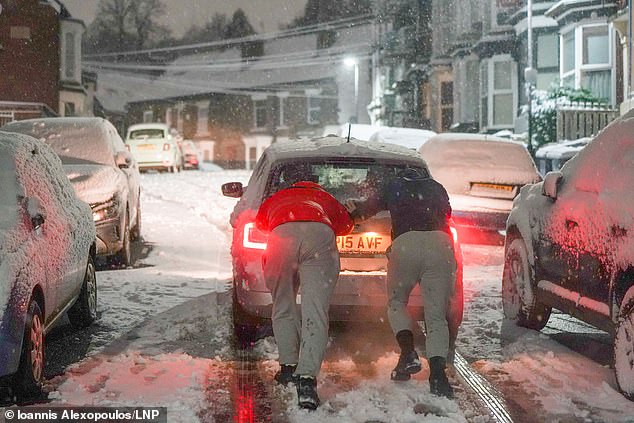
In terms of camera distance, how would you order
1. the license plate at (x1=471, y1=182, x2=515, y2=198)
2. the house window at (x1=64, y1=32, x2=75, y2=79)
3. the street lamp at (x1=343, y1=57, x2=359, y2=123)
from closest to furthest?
the license plate at (x1=471, y1=182, x2=515, y2=198) → the house window at (x1=64, y1=32, x2=75, y2=79) → the street lamp at (x1=343, y1=57, x2=359, y2=123)

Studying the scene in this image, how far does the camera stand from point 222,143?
72938 millimetres

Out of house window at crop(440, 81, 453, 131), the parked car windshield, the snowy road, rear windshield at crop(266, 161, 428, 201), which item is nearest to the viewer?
the snowy road

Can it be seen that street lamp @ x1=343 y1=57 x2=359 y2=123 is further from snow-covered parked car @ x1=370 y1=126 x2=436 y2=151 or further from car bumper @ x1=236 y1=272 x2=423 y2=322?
car bumper @ x1=236 y1=272 x2=423 y2=322

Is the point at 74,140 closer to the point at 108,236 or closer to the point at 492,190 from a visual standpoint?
the point at 108,236

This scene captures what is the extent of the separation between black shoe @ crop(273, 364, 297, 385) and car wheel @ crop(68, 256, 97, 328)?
9.09ft

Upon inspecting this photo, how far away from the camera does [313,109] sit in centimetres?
6956

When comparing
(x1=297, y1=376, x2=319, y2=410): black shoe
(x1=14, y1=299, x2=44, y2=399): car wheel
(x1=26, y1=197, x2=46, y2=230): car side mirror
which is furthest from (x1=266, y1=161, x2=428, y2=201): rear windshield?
(x1=14, y1=299, x2=44, y2=399): car wheel

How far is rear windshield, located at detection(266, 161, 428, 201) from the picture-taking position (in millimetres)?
7555

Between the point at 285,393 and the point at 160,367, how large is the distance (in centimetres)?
120

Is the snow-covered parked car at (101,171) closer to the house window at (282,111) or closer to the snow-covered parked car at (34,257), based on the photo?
the snow-covered parked car at (34,257)

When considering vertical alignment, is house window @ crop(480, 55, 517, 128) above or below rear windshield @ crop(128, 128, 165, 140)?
above

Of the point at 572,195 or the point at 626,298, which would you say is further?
the point at 572,195

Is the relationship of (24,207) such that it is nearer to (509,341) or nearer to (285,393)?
(285,393)

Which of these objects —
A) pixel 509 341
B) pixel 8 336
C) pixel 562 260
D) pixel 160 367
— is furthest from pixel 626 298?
pixel 8 336
